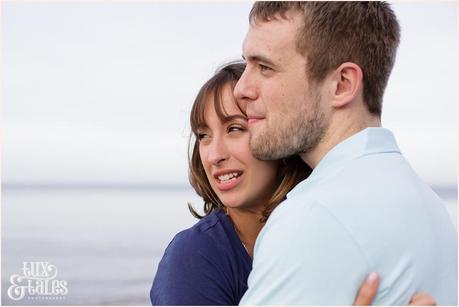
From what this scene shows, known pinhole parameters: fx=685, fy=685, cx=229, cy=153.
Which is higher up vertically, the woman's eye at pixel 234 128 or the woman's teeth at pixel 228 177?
the woman's eye at pixel 234 128

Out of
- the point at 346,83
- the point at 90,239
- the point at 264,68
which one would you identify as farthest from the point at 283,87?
the point at 90,239

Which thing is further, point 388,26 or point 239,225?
point 239,225

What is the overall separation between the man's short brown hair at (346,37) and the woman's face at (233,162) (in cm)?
44

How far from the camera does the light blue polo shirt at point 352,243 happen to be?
1.79 metres

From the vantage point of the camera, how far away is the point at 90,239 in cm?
971

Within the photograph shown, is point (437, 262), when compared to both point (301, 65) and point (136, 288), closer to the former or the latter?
point (301, 65)

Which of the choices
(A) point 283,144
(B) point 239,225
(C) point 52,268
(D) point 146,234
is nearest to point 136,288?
(D) point 146,234

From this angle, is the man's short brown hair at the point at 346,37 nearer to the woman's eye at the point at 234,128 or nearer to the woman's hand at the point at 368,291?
the woman's eye at the point at 234,128

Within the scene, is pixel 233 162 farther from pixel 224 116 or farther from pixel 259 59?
pixel 259 59

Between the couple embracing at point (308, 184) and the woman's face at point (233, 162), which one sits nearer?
the couple embracing at point (308, 184)

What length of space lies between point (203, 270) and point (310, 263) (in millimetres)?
787

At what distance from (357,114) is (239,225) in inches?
29.9

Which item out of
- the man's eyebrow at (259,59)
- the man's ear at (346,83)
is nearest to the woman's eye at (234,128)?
the man's eyebrow at (259,59)

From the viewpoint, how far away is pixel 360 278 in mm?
1832
